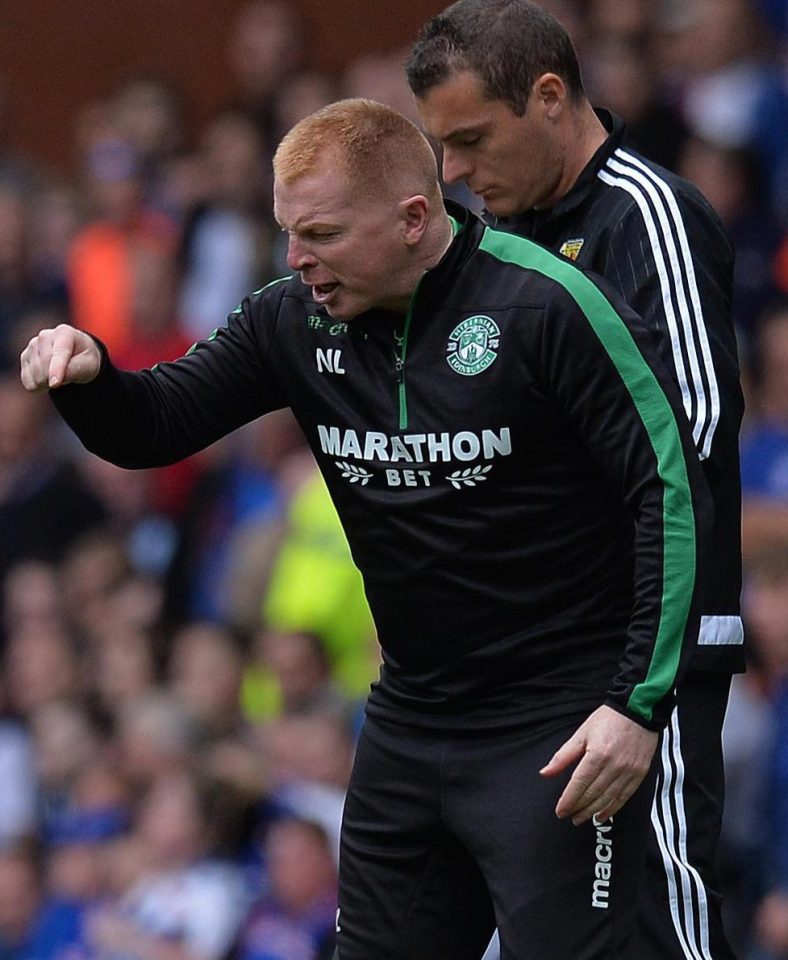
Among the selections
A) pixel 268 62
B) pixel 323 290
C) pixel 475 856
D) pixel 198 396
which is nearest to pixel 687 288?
pixel 323 290

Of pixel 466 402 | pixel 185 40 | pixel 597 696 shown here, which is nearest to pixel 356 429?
pixel 466 402

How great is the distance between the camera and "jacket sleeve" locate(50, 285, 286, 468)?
3.56 metres

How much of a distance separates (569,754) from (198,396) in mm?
928

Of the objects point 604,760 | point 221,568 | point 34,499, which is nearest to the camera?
point 604,760

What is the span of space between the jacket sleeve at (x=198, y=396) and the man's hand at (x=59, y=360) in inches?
5.4

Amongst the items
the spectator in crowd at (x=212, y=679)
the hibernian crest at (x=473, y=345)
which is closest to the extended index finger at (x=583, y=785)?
the hibernian crest at (x=473, y=345)

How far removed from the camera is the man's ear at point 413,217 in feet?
11.1

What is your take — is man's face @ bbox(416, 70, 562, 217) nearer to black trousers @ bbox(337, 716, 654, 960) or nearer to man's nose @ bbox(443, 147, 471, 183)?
man's nose @ bbox(443, 147, 471, 183)

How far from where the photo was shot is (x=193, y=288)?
8930mm

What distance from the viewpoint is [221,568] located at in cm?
809

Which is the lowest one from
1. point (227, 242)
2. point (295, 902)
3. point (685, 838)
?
point (295, 902)

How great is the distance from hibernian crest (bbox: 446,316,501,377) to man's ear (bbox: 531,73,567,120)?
0.55m

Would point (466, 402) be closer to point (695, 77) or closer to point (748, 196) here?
point (748, 196)

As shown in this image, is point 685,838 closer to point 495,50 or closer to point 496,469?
point 496,469
